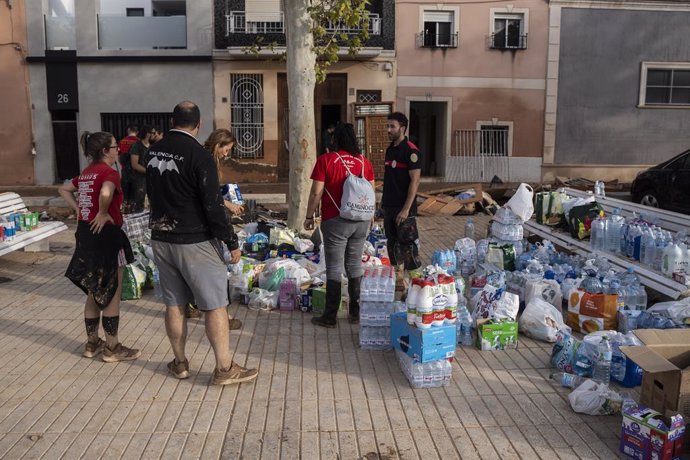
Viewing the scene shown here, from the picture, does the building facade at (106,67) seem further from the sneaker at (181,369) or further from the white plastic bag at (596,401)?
the white plastic bag at (596,401)

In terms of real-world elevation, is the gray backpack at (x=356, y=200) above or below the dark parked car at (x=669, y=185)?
above

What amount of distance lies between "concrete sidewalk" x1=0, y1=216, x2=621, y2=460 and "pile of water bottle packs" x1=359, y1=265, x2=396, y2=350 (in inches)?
5.5

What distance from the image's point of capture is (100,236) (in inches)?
193

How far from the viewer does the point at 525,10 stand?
20.6m

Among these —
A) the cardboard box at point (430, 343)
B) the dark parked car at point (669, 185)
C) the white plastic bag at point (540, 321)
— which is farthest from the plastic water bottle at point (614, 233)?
the dark parked car at point (669, 185)

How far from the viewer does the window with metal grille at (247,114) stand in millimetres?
20359

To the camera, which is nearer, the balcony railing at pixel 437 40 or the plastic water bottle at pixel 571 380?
the plastic water bottle at pixel 571 380

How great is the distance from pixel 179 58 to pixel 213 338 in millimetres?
17244

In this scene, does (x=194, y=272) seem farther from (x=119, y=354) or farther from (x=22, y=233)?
(x=22, y=233)

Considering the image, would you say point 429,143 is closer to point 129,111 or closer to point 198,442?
point 129,111

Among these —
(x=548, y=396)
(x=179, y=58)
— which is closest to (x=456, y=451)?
(x=548, y=396)

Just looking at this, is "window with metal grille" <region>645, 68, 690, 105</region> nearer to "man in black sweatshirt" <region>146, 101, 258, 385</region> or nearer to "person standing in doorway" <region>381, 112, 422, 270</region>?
"person standing in doorway" <region>381, 112, 422, 270</region>

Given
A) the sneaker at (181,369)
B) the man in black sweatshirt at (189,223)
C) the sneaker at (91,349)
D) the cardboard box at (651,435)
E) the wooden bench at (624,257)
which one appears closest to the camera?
the cardboard box at (651,435)

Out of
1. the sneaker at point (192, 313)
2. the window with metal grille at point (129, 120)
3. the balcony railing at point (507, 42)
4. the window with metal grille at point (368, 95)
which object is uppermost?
the balcony railing at point (507, 42)
